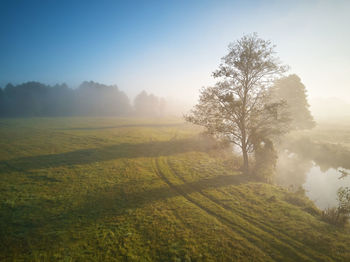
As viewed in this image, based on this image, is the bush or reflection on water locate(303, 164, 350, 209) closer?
the bush

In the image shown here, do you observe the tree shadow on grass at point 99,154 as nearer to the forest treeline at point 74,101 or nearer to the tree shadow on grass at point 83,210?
the tree shadow on grass at point 83,210

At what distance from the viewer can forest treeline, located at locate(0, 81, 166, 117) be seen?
91.1 m

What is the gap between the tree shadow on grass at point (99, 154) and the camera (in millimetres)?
20781

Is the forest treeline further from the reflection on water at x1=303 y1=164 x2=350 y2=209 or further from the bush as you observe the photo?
the bush

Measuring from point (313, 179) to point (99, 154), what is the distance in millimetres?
34501

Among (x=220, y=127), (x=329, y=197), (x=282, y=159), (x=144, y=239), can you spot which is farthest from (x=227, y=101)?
(x=282, y=159)

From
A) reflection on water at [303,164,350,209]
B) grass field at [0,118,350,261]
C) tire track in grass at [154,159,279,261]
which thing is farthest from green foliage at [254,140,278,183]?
tire track in grass at [154,159,279,261]

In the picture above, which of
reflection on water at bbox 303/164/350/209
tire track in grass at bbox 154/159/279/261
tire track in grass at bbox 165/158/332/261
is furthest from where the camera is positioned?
reflection on water at bbox 303/164/350/209

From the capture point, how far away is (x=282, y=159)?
108ft

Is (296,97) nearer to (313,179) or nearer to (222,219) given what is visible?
(313,179)

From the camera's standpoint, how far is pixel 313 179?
2331 centimetres

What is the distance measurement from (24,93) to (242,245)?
13333cm

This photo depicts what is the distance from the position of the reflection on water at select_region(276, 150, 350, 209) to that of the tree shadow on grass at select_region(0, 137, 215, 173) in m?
12.8

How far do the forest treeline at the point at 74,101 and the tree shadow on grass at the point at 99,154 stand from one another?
86321mm
